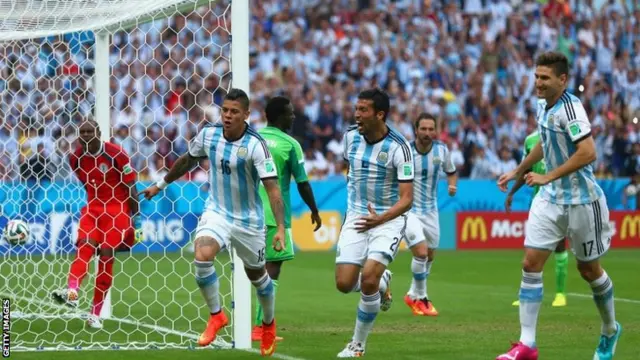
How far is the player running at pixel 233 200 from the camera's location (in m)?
9.38

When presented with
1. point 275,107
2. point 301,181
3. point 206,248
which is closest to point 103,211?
point 275,107

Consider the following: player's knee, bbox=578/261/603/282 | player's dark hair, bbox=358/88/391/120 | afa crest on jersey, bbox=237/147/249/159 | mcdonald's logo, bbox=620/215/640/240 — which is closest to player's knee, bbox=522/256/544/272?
player's knee, bbox=578/261/603/282

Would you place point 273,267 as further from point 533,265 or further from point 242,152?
point 533,265

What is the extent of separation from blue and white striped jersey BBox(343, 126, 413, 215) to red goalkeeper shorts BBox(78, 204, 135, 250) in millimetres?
3258

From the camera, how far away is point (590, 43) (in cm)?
3272

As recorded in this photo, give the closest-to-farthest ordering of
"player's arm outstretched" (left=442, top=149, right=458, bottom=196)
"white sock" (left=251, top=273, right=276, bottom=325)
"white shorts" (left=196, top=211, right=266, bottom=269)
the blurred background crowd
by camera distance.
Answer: "white shorts" (left=196, top=211, right=266, bottom=269), "white sock" (left=251, top=273, right=276, bottom=325), "player's arm outstretched" (left=442, top=149, right=458, bottom=196), the blurred background crowd

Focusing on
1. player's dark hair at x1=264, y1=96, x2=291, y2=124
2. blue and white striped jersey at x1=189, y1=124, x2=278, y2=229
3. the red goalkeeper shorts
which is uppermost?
player's dark hair at x1=264, y1=96, x2=291, y2=124

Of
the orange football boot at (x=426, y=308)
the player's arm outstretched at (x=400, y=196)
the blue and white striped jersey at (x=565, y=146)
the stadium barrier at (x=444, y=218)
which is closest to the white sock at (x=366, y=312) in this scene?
the player's arm outstretched at (x=400, y=196)

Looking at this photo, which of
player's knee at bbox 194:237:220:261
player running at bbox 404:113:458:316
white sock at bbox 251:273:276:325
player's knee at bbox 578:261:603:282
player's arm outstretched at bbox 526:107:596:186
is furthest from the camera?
player running at bbox 404:113:458:316

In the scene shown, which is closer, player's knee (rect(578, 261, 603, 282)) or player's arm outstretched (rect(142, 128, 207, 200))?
player's knee (rect(578, 261, 603, 282))

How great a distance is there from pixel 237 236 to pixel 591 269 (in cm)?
271

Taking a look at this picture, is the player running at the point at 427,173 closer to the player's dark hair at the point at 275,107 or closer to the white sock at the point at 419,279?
the white sock at the point at 419,279

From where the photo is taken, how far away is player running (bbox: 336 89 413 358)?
30.9 feet

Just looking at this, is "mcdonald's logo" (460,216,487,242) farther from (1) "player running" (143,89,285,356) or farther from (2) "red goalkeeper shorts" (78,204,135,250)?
(1) "player running" (143,89,285,356)
